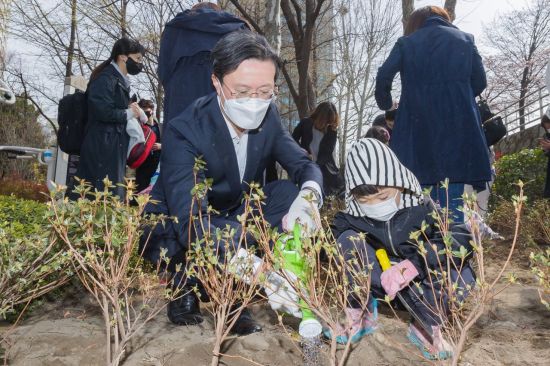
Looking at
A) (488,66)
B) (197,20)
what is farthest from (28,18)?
(488,66)

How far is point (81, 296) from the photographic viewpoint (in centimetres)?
256

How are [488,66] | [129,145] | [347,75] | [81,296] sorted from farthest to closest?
[488,66] → [347,75] → [129,145] → [81,296]

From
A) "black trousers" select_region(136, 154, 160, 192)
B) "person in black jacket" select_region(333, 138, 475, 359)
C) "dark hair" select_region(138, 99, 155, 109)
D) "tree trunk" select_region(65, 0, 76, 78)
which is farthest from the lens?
"tree trunk" select_region(65, 0, 76, 78)

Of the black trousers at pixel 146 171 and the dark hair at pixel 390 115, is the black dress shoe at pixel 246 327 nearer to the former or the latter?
the black trousers at pixel 146 171

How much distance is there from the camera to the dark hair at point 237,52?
205 cm

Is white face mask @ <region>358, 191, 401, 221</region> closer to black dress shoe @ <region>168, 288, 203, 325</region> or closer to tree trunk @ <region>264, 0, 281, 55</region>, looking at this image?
black dress shoe @ <region>168, 288, 203, 325</region>

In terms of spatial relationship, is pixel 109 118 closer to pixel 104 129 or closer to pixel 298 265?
pixel 104 129

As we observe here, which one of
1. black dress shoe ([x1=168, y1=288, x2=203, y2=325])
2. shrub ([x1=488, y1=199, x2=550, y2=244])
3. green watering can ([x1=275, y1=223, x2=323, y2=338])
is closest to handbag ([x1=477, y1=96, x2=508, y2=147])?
shrub ([x1=488, y1=199, x2=550, y2=244])

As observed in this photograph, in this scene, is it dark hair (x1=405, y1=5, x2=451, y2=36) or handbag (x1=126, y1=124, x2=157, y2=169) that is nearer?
dark hair (x1=405, y1=5, x2=451, y2=36)

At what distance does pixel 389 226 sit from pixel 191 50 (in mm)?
1629

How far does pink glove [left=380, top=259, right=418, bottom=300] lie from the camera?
6.34 feet

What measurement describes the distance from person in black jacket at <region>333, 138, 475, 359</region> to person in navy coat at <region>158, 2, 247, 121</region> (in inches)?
46.9

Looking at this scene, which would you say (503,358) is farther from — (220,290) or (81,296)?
(81,296)

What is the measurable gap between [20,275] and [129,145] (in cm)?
234
